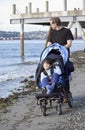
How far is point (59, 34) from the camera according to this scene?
9055 millimetres

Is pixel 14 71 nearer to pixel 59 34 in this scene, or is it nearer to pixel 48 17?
pixel 48 17

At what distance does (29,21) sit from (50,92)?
32.3 metres

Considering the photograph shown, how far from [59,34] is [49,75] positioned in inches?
36.5

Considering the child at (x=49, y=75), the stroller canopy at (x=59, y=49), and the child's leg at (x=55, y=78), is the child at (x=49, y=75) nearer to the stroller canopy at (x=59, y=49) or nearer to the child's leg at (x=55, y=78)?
the child's leg at (x=55, y=78)

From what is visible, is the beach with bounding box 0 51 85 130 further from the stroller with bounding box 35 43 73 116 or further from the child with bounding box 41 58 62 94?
the child with bounding box 41 58 62 94

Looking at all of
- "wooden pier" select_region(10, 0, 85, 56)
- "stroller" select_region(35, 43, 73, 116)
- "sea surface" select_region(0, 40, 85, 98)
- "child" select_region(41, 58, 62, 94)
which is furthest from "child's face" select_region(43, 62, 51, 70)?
"wooden pier" select_region(10, 0, 85, 56)

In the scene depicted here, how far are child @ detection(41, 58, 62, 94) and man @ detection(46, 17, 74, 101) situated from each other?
1.29 feet

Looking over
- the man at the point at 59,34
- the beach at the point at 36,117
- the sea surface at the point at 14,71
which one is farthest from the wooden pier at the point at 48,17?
the man at the point at 59,34

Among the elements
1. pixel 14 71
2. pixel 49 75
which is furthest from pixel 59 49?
pixel 14 71

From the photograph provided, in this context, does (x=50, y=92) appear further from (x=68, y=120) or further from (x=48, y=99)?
(x=68, y=120)

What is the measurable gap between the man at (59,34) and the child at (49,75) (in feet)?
1.29

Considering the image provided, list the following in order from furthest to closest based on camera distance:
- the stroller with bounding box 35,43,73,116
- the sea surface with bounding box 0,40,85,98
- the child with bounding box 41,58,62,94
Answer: the sea surface with bounding box 0,40,85,98 < the child with bounding box 41,58,62,94 < the stroller with bounding box 35,43,73,116

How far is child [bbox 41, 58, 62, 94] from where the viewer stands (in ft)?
28.4

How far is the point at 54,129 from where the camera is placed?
714 cm
